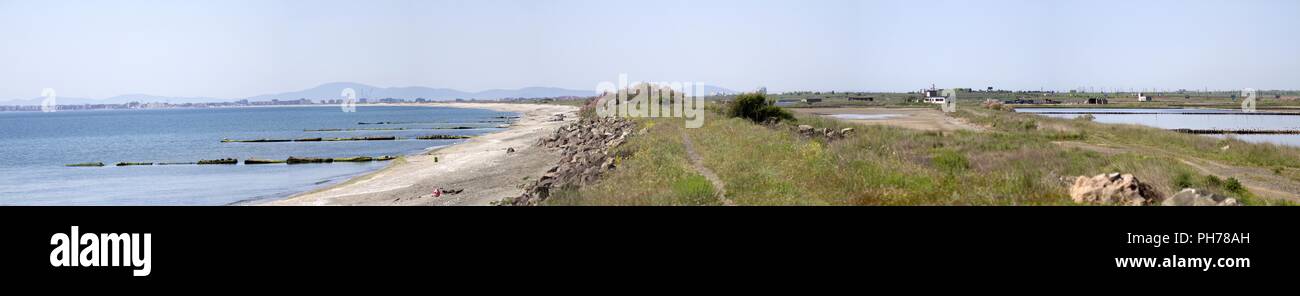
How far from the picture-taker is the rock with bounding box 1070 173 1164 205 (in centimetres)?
1195

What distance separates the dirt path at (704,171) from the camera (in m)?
13.4

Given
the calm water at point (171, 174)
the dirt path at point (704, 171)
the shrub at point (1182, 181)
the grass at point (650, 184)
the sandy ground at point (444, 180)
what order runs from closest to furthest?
the grass at point (650, 184) < the dirt path at point (704, 171) < the shrub at point (1182, 181) < the sandy ground at point (444, 180) < the calm water at point (171, 174)

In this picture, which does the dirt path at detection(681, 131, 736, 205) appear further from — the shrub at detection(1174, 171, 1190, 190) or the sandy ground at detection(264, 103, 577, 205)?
the shrub at detection(1174, 171, 1190, 190)

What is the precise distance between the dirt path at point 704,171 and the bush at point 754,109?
23.7 metres

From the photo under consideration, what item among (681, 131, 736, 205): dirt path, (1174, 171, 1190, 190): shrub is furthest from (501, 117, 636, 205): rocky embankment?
(1174, 171, 1190, 190): shrub

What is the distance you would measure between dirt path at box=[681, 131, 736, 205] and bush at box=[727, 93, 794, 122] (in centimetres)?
2367

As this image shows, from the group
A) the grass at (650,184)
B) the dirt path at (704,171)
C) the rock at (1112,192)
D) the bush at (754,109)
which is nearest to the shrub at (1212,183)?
the rock at (1112,192)

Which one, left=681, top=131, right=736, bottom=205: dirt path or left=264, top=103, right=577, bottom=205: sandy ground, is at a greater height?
left=681, top=131, right=736, bottom=205: dirt path

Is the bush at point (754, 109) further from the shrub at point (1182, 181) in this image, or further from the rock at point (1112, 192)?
the rock at point (1112, 192)

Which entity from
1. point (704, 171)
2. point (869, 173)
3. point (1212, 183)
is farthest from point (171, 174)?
point (1212, 183)

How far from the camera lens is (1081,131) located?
4372cm
